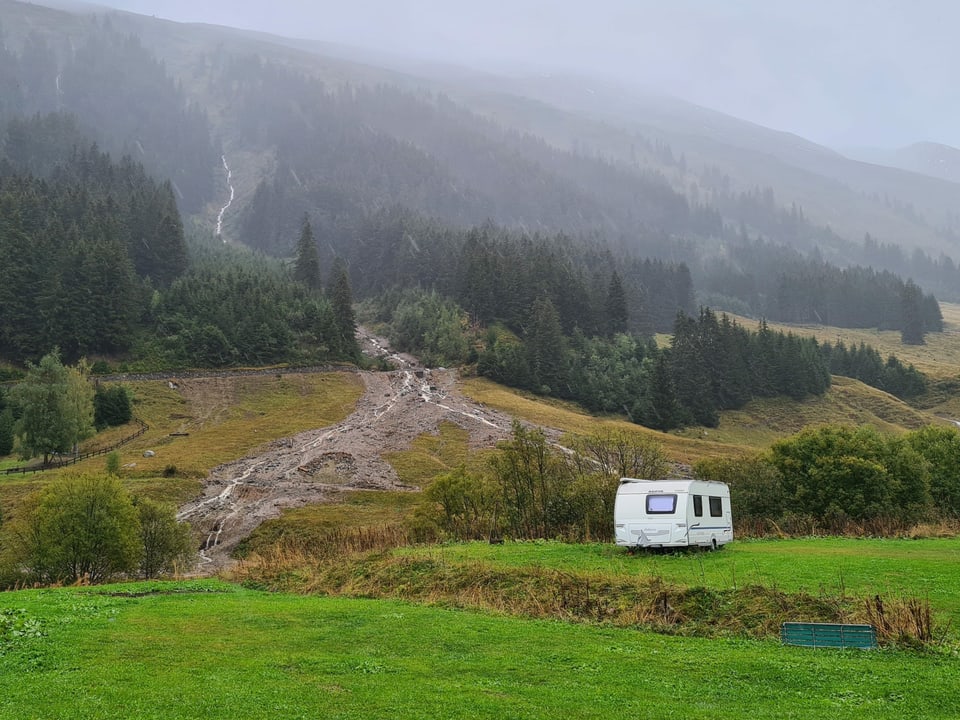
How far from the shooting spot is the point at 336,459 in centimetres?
8050

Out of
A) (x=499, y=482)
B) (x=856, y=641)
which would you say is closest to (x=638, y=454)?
(x=499, y=482)

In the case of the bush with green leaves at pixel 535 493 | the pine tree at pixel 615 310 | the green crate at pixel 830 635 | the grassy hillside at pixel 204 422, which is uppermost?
the pine tree at pixel 615 310

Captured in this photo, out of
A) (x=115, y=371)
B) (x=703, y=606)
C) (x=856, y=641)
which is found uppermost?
(x=856, y=641)

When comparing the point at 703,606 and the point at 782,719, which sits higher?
the point at 782,719

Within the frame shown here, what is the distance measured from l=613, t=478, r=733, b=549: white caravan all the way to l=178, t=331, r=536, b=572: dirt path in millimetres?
33349

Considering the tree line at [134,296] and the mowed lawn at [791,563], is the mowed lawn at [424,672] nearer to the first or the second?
the mowed lawn at [791,563]

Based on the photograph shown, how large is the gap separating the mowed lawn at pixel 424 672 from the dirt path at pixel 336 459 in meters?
36.0

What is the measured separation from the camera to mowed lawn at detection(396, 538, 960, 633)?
62.1 feet

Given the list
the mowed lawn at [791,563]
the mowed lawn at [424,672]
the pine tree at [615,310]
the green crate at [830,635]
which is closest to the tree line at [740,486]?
the mowed lawn at [791,563]

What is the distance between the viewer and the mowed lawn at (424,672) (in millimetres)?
10609

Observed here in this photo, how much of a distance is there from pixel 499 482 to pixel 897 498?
98.7 ft

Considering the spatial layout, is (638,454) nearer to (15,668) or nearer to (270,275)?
(15,668)

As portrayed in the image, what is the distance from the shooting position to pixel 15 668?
1235 cm

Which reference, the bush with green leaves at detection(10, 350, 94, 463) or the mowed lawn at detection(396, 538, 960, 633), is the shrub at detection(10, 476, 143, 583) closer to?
the mowed lawn at detection(396, 538, 960, 633)
